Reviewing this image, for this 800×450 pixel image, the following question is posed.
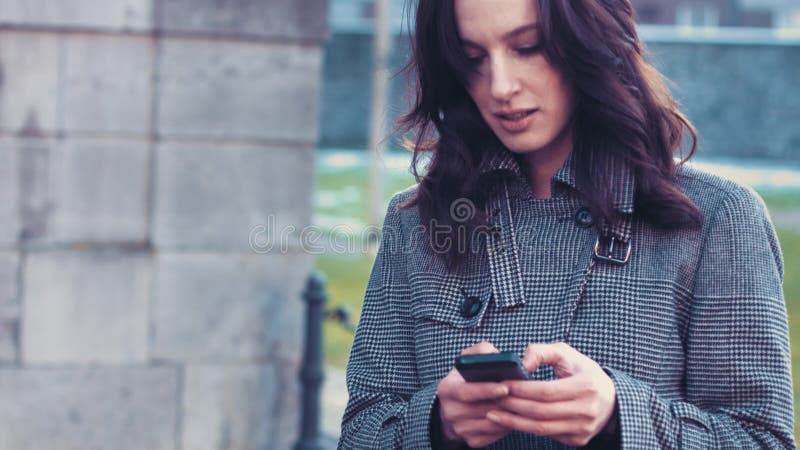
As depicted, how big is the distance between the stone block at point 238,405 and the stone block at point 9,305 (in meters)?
0.73

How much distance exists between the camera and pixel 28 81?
→ 475 centimetres

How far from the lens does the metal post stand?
5.17 metres

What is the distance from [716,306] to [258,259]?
332cm

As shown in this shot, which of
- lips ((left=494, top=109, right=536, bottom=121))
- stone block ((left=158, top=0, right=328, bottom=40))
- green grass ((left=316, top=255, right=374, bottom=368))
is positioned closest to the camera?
lips ((left=494, top=109, right=536, bottom=121))

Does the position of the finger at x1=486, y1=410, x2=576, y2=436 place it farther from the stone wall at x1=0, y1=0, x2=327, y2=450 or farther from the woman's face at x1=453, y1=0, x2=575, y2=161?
the stone wall at x1=0, y1=0, x2=327, y2=450

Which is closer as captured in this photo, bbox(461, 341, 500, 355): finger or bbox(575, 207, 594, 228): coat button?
bbox(461, 341, 500, 355): finger

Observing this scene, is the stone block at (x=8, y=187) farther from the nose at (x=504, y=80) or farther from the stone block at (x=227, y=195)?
the nose at (x=504, y=80)

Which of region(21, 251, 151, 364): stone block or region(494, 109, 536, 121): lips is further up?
region(494, 109, 536, 121): lips

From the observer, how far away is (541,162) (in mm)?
2246

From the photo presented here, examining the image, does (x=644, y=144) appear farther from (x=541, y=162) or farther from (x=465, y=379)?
(x=465, y=379)

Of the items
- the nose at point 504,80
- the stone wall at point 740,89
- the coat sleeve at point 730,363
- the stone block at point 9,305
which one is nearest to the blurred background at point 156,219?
the stone block at point 9,305

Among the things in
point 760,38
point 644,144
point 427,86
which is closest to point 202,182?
point 427,86

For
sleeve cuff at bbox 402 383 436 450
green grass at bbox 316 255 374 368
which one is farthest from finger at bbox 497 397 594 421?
green grass at bbox 316 255 374 368

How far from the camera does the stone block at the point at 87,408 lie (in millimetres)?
4797
